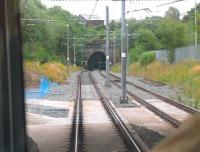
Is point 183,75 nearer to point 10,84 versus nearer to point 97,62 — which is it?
point 10,84

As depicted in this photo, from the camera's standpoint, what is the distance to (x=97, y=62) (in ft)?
314

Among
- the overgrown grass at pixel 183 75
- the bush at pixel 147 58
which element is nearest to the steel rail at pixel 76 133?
the overgrown grass at pixel 183 75

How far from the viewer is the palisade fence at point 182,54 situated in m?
46.2

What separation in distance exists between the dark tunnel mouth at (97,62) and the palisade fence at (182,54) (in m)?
29.4

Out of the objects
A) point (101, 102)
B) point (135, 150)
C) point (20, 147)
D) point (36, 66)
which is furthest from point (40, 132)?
point (36, 66)

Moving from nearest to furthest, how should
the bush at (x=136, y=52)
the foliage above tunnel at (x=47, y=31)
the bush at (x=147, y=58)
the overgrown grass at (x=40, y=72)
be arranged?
the foliage above tunnel at (x=47, y=31)
the overgrown grass at (x=40, y=72)
the bush at (x=147, y=58)
the bush at (x=136, y=52)

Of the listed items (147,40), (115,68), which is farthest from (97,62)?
(147,40)

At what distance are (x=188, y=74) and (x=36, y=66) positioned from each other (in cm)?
1098

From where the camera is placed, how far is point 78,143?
40.7 ft

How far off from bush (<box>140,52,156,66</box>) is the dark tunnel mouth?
26.3m

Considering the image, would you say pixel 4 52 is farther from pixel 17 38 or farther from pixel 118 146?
pixel 118 146

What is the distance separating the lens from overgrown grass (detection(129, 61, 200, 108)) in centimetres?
3000

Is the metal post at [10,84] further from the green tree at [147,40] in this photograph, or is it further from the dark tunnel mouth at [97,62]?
the dark tunnel mouth at [97,62]

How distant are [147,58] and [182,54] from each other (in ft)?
35.5
